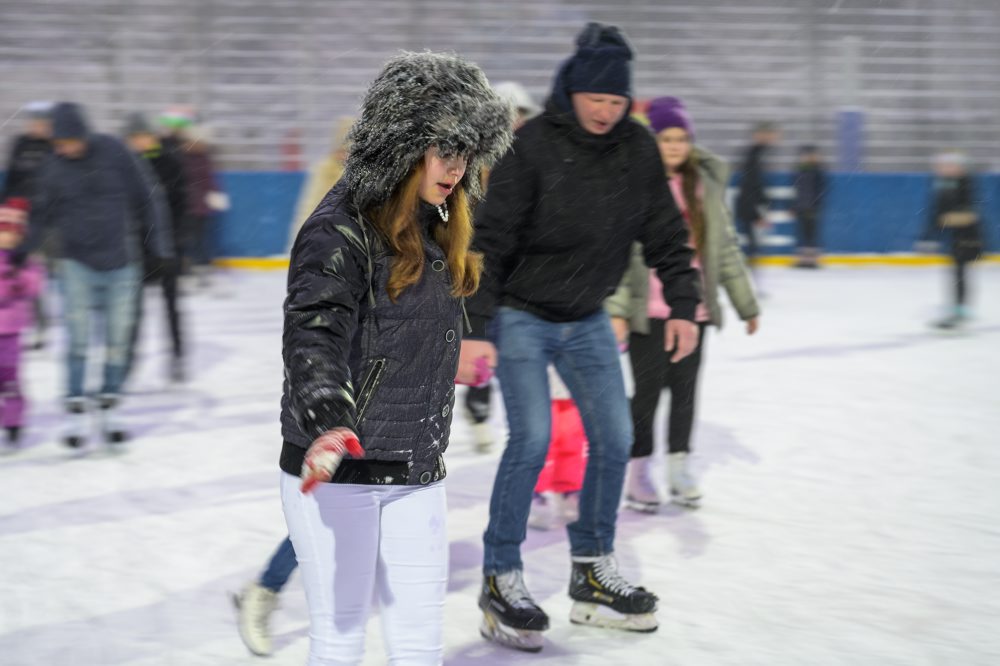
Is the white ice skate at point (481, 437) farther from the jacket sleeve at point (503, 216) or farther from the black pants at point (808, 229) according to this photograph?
the black pants at point (808, 229)

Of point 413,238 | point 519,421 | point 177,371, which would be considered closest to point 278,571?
point 519,421

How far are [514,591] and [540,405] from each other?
54 centimetres

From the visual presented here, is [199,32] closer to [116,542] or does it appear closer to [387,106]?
[116,542]

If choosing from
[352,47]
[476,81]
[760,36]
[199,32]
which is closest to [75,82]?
[199,32]

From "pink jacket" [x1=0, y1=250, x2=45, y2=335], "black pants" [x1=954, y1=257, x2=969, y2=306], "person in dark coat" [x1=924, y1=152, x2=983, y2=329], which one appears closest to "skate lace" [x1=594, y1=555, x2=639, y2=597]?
"pink jacket" [x1=0, y1=250, x2=45, y2=335]

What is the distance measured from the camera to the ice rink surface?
382 cm

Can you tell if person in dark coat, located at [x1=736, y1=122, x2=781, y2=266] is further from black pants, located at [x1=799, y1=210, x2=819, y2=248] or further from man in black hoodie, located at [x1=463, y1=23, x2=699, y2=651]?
man in black hoodie, located at [x1=463, y1=23, x2=699, y2=651]

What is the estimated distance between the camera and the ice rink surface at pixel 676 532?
3.82 metres

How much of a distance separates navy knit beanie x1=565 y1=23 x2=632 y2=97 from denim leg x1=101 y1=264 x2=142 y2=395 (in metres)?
3.34

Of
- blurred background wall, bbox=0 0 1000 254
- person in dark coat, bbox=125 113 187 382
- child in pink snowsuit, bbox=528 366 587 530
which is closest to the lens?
child in pink snowsuit, bbox=528 366 587 530

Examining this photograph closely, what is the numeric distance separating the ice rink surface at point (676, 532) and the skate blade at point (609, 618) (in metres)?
0.03

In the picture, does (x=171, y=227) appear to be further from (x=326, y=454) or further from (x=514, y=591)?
(x=326, y=454)

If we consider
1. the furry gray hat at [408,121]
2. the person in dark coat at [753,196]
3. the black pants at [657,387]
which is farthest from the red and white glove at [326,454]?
the person in dark coat at [753,196]

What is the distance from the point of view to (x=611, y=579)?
391 centimetres
